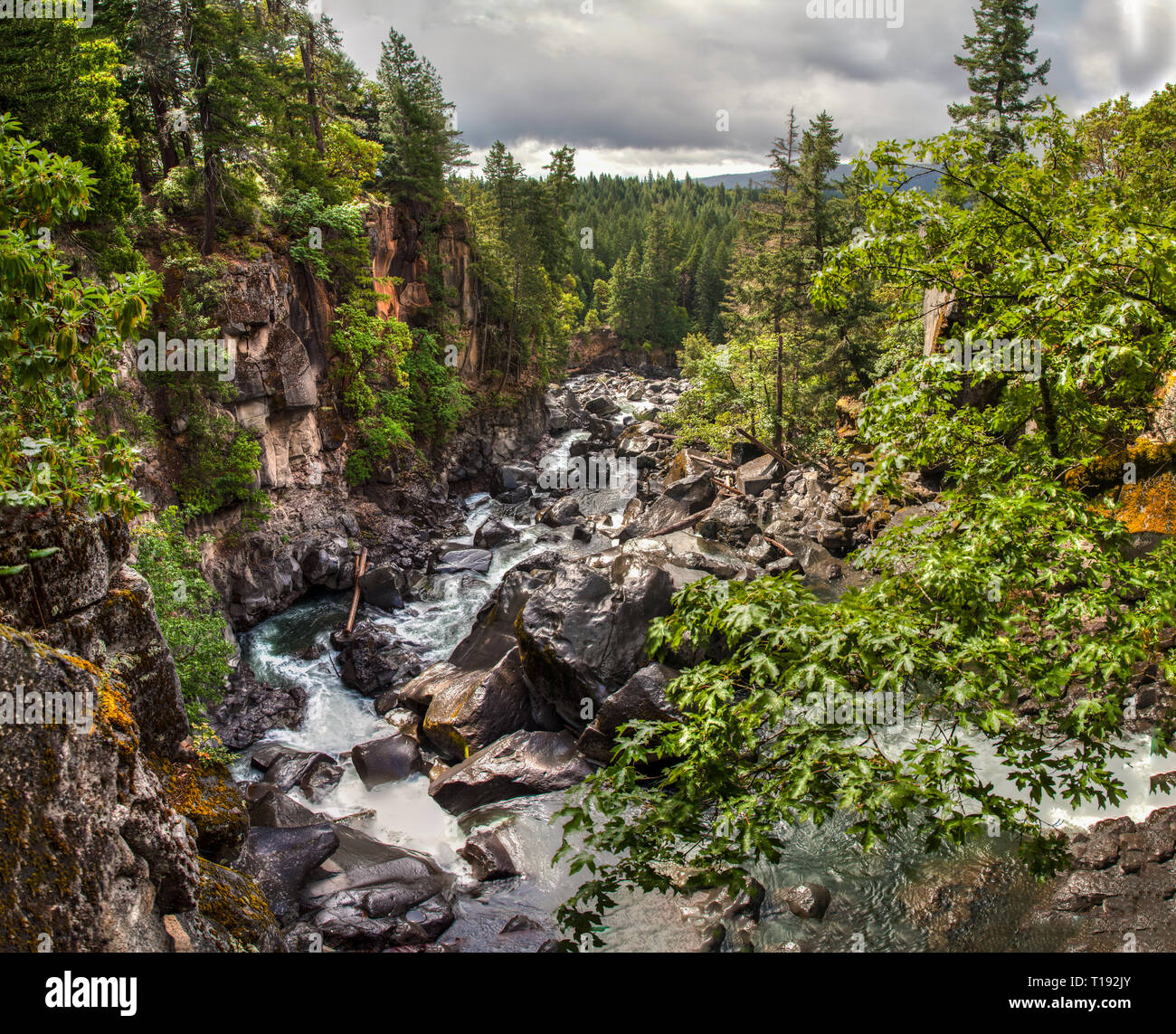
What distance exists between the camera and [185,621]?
12.5m

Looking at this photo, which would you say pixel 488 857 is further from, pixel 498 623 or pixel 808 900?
pixel 498 623

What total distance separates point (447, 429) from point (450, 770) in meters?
22.4

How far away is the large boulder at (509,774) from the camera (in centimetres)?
1254

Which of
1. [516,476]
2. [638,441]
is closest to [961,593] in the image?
[516,476]

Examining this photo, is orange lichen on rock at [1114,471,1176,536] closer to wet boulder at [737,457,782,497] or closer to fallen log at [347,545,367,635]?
wet boulder at [737,457,782,497]

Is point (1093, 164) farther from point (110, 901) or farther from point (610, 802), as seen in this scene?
point (110, 901)

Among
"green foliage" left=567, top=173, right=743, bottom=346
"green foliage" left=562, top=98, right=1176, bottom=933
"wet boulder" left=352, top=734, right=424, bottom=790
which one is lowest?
"wet boulder" left=352, top=734, right=424, bottom=790

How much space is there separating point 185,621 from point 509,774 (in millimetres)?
6884

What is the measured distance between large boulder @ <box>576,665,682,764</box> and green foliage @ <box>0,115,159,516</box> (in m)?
9.28

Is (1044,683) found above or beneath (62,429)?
beneath

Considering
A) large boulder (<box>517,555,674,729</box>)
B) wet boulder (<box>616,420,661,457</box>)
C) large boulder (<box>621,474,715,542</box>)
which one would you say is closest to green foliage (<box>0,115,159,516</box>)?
large boulder (<box>517,555,674,729</box>)

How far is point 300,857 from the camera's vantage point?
33.5 feet

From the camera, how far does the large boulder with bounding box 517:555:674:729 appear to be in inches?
534

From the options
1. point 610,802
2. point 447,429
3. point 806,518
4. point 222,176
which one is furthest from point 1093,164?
point 610,802
